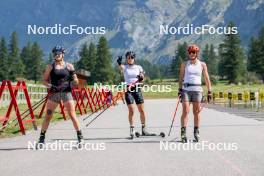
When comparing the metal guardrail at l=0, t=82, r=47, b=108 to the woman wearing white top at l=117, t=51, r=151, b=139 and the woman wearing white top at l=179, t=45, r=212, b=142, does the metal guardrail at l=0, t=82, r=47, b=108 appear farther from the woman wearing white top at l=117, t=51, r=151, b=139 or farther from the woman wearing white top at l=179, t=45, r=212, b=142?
the woman wearing white top at l=179, t=45, r=212, b=142

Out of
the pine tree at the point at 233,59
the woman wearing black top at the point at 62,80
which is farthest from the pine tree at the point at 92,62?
the woman wearing black top at the point at 62,80

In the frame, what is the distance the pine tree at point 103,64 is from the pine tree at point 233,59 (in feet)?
96.9

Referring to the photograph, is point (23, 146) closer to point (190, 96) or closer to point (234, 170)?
point (190, 96)

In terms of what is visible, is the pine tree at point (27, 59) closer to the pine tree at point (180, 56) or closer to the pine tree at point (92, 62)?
the pine tree at point (92, 62)

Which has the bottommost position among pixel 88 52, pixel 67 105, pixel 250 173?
pixel 250 173

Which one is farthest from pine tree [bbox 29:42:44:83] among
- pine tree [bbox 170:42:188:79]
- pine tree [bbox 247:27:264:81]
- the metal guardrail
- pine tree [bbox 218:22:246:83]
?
the metal guardrail

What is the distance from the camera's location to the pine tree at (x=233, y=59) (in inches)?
5615

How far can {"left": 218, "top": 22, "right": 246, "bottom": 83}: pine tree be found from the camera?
142625mm

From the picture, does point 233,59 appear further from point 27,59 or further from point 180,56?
point 27,59

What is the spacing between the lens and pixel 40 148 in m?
11.4

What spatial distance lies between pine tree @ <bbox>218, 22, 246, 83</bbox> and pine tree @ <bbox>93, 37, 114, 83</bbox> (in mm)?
29525

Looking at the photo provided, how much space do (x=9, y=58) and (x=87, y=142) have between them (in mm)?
141857

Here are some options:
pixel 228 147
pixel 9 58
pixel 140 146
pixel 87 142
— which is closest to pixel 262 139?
pixel 228 147

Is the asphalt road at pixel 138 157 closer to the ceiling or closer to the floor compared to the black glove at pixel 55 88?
closer to the floor
